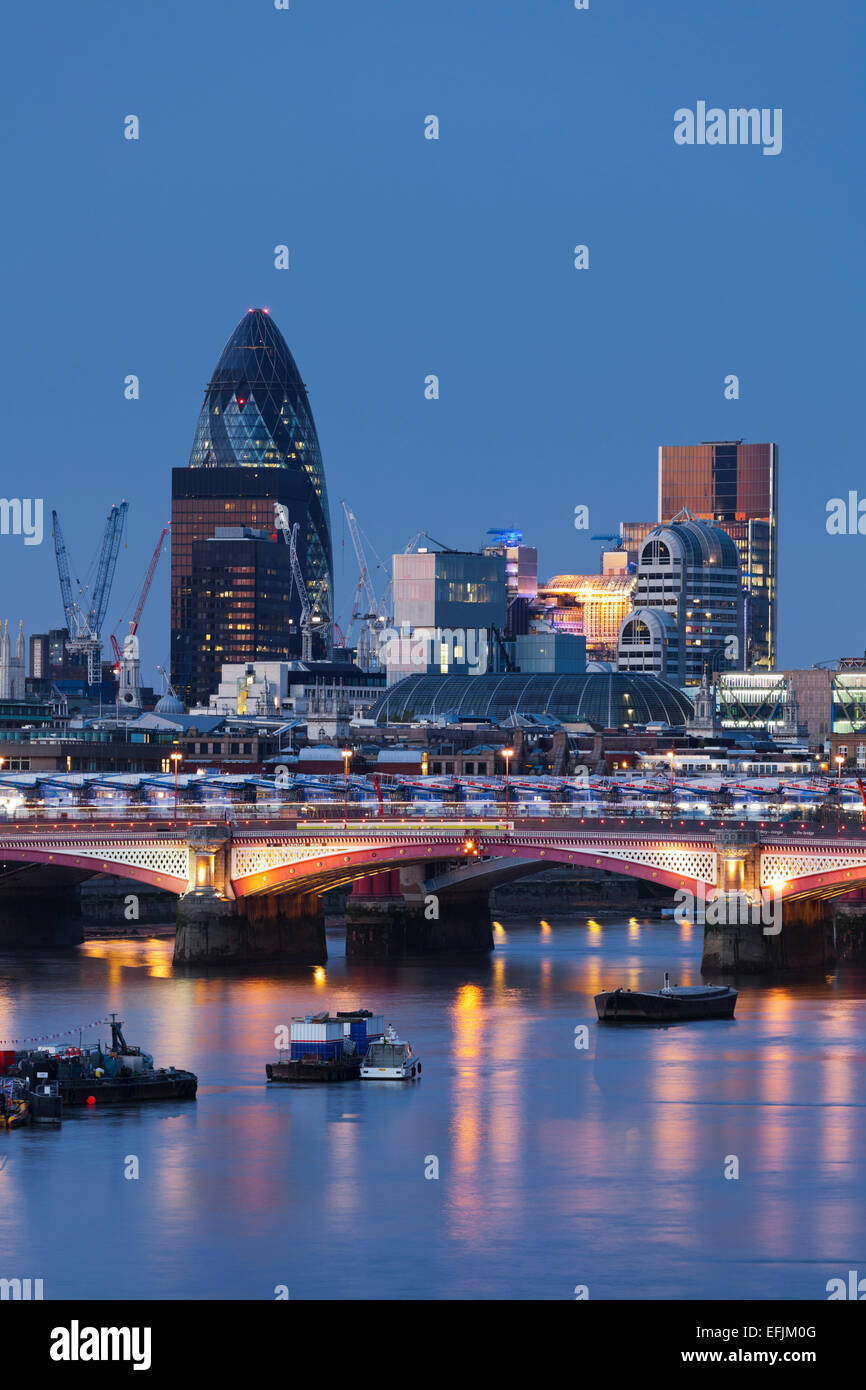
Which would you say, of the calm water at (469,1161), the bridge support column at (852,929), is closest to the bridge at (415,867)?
the bridge support column at (852,929)

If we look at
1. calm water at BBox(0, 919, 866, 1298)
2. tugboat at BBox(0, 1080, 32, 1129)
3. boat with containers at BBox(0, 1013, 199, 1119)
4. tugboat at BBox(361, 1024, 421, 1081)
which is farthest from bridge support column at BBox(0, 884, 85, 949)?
tugboat at BBox(0, 1080, 32, 1129)

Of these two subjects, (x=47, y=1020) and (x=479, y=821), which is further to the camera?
(x=479, y=821)

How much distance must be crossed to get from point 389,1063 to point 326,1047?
6.85 feet

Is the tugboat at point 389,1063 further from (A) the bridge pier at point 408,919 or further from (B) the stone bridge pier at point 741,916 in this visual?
(A) the bridge pier at point 408,919

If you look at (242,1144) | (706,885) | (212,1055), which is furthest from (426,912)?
(242,1144)

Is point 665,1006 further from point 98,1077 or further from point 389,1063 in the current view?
point 98,1077

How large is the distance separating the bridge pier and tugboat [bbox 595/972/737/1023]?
24.8m

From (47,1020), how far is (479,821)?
1029 inches

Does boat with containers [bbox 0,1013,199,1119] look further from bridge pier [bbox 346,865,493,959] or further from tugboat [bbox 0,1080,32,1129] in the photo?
bridge pier [bbox 346,865,493,959]

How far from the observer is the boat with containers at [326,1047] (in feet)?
263

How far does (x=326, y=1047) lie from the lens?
81.8 metres
